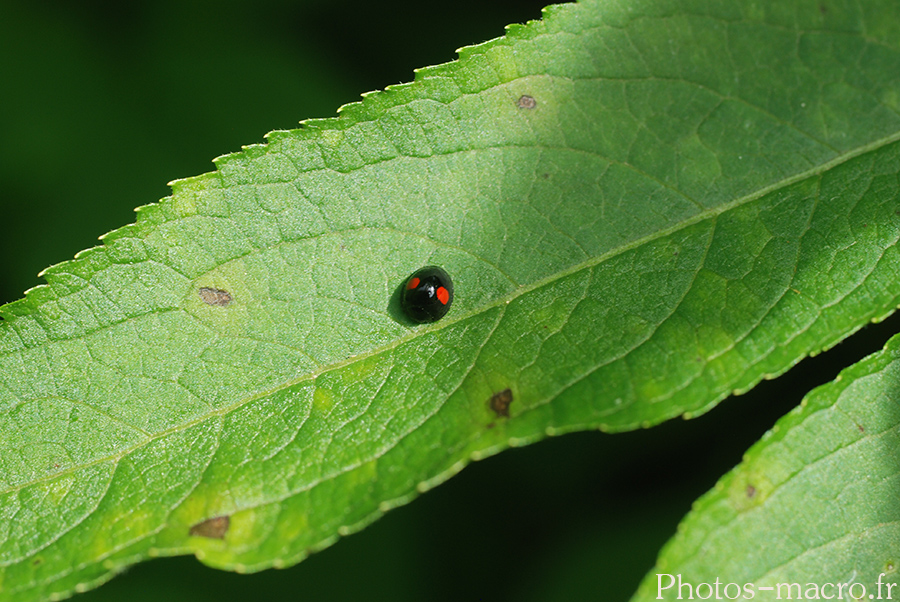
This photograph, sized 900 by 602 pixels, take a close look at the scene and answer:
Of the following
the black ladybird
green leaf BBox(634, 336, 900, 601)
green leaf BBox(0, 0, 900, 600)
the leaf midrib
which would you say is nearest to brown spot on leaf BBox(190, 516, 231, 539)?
green leaf BBox(0, 0, 900, 600)

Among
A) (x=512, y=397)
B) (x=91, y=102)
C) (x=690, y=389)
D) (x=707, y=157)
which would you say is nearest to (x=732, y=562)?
(x=690, y=389)

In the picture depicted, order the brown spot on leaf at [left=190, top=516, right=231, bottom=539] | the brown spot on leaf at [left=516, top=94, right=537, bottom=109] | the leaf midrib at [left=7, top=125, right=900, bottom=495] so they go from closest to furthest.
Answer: the brown spot on leaf at [left=190, top=516, right=231, bottom=539] < the leaf midrib at [left=7, top=125, right=900, bottom=495] < the brown spot on leaf at [left=516, top=94, right=537, bottom=109]

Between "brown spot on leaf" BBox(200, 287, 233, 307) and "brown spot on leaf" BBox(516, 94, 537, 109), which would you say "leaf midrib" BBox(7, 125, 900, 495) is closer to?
"brown spot on leaf" BBox(200, 287, 233, 307)

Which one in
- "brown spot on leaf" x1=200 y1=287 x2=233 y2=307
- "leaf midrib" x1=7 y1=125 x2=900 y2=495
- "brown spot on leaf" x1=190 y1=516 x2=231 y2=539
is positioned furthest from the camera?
"brown spot on leaf" x1=200 y1=287 x2=233 y2=307

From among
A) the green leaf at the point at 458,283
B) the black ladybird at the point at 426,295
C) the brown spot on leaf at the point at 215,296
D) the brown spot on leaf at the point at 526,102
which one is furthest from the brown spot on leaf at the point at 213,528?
the brown spot on leaf at the point at 526,102

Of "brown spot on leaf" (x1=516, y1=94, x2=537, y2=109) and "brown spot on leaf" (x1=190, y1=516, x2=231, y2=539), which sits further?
"brown spot on leaf" (x1=516, y1=94, x2=537, y2=109)

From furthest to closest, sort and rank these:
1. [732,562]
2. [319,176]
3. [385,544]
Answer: [385,544], [319,176], [732,562]

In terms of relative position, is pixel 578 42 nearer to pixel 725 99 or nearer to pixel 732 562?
pixel 725 99
